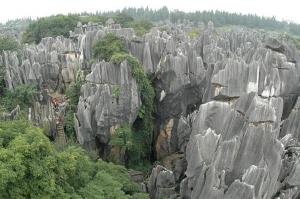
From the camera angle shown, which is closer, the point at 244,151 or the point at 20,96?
the point at 244,151

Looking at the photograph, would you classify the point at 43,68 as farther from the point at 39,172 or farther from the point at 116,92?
the point at 39,172

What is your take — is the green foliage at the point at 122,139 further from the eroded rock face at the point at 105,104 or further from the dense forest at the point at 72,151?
the eroded rock face at the point at 105,104

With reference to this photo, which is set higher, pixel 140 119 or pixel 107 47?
pixel 107 47

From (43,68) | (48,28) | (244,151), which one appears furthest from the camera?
(48,28)

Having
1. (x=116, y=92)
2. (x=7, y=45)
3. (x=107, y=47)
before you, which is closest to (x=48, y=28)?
(x=7, y=45)

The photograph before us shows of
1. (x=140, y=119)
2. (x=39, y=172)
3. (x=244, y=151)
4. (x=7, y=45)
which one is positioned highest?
(x=7, y=45)

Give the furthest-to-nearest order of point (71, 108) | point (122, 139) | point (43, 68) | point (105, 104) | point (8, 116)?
point (43, 68)
point (71, 108)
point (105, 104)
point (122, 139)
point (8, 116)
